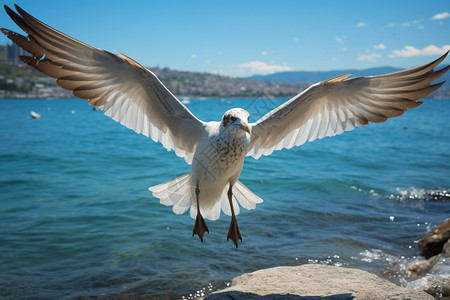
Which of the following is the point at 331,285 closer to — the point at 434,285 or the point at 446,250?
the point at 434,285

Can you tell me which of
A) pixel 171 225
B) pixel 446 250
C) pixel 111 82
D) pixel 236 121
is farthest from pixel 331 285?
pixel 171 225

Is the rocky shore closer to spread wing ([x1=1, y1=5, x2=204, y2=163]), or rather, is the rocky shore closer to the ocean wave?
spread wing ([x1=1, y1=5, x2=204, y2=163])

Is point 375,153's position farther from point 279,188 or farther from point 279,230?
point 279,230

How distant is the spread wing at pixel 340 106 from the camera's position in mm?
4375

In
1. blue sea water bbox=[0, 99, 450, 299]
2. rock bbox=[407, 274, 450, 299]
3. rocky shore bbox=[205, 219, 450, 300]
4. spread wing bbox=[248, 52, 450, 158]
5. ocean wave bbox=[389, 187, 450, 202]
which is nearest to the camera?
rocky shore bbox=[205, 219, 450, 300]

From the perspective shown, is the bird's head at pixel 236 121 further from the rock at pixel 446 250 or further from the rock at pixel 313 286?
the rock at pixel 446 250

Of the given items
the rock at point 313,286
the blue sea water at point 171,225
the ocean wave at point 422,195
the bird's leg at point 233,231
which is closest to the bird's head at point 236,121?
the bird's leg at point 233,231

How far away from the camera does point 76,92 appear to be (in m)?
4.10

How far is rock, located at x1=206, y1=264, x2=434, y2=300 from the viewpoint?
401cm

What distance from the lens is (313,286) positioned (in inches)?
169

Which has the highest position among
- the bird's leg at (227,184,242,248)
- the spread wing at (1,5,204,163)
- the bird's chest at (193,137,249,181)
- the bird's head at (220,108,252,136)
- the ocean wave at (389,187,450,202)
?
the spread wing at (1,5,204,163)

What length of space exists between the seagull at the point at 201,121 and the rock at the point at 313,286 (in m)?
0.65

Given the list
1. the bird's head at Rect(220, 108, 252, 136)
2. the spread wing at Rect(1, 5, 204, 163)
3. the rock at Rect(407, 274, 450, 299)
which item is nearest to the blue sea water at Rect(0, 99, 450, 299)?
the rock at Rect(407, 274, 450, 299)

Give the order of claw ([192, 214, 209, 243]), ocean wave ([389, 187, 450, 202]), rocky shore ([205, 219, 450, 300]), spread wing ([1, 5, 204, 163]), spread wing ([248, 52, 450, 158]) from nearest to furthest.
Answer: spread wing ([1, 5, 204, 163]) → rocky shore ([205, 219, 450, 300]) → spread wing ([248, 52, 450, 158]) → claw ([192, 214, 209, 243]) → ocean wave ([389, 187, 450, 202])
